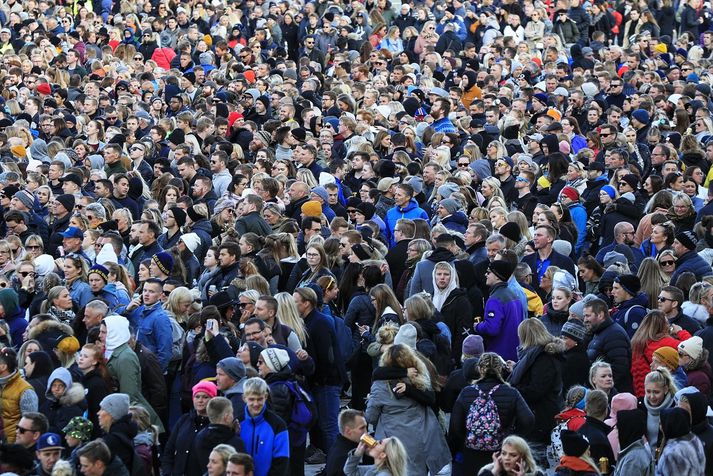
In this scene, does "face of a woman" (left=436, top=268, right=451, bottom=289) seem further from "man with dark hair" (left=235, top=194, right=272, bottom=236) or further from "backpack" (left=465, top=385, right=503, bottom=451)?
"man with dark hair" (left=235, top=194, right=272, bottom=236)

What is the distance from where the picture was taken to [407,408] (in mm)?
10320

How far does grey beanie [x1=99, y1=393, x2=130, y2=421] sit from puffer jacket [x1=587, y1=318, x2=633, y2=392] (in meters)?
3.80

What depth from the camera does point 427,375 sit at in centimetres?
1034

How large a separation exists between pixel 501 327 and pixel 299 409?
2313 millimetres

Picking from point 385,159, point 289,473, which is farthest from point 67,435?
point 385,159

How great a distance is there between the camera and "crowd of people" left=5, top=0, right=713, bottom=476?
978 cm

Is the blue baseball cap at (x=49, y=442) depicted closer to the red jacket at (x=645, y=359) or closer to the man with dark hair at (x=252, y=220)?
the red jacket at (x=645, y=359)

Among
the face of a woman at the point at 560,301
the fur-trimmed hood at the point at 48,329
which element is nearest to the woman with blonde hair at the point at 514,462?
the face of a woman at the point at 560,301

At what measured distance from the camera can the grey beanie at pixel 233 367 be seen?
10148 mm

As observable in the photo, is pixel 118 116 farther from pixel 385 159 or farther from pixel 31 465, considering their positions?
pixel 31 465

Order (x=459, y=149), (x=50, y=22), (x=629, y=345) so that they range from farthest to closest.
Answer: (x=50, y=22), (x=459, y=149), (x=629, y=345)

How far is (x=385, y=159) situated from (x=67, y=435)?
28.7 ft

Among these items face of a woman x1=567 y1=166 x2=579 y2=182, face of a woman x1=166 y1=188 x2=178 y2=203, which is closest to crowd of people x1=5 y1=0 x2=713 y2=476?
face of a woman x1=567 y1=166 x2=579 y2=182

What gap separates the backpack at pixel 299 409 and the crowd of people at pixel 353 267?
2cm
